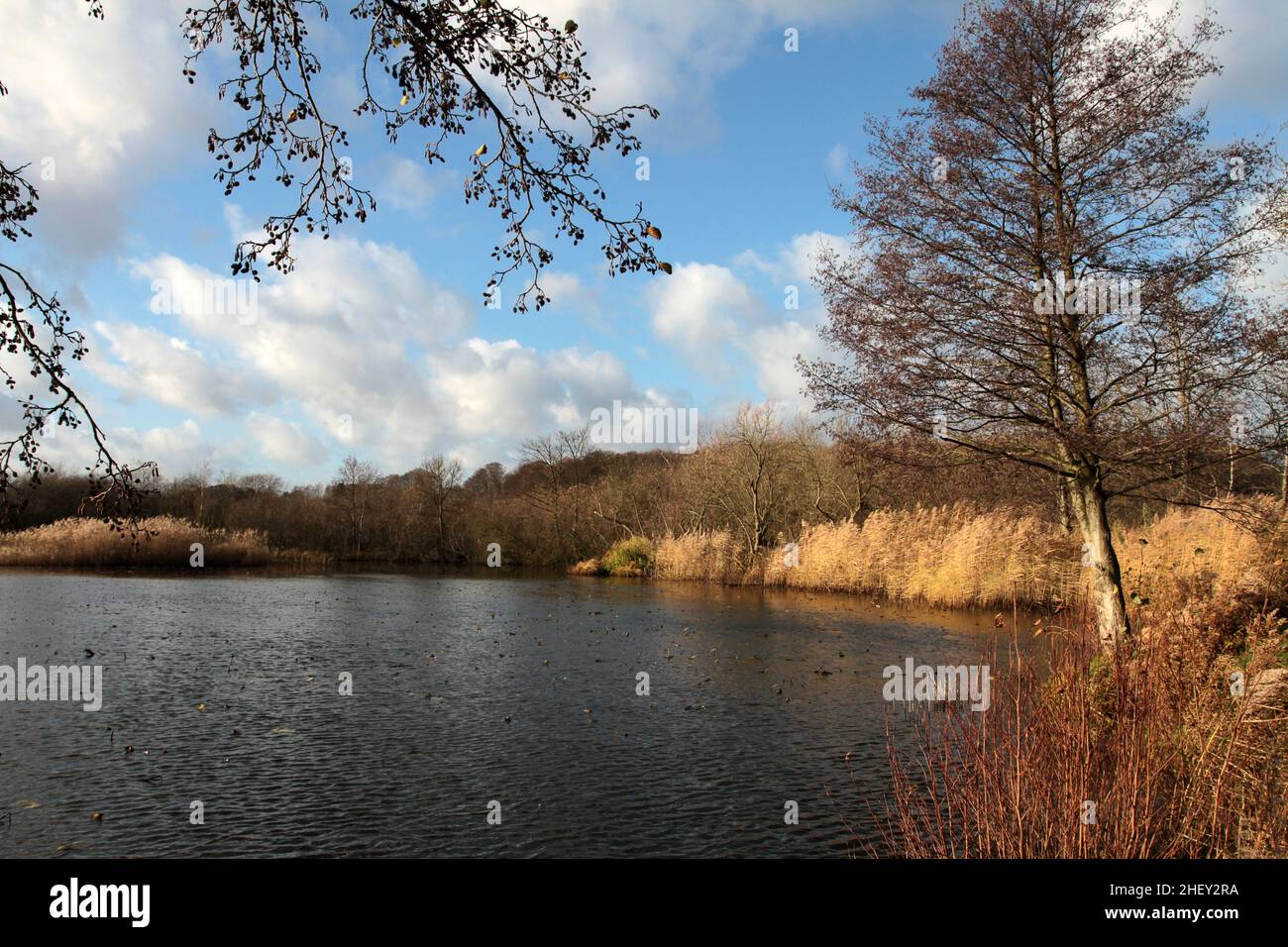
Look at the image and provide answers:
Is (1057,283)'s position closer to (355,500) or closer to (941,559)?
(941,559)

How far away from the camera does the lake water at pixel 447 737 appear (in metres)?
7.31

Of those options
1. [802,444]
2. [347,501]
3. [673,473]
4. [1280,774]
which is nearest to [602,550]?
[673,473]

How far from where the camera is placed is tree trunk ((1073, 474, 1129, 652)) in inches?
388

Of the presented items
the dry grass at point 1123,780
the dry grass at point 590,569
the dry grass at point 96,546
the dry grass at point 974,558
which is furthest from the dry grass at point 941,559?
the dry grass at point 96,546

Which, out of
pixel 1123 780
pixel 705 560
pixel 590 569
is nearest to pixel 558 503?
pixel 590 569

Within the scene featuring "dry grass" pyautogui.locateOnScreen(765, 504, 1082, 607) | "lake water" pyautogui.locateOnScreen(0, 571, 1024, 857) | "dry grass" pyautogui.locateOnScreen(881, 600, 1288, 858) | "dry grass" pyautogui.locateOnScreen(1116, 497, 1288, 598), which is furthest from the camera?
"dry grass" pyautogui.locateOnScreen(765, 504, 1082, 607)

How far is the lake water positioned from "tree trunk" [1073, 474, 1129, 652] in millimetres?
3021

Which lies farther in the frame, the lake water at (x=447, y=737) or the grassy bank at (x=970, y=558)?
the grassy bank at (x=970, y=558)

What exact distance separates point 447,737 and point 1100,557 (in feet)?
27.6

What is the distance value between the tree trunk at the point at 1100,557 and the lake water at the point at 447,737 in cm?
302

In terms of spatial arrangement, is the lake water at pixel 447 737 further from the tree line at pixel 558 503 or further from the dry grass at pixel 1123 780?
the tree line at pixel 558 503

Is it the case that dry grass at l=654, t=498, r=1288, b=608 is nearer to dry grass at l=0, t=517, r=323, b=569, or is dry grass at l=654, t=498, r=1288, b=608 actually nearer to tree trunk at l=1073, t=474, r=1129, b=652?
tree trunk at l=1073, t=474, r=1129, b=652

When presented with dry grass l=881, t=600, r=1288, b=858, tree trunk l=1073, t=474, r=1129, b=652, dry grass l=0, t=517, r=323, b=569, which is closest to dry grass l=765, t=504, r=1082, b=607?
tree trunk l=1073, t=474, r=1129, b=652
